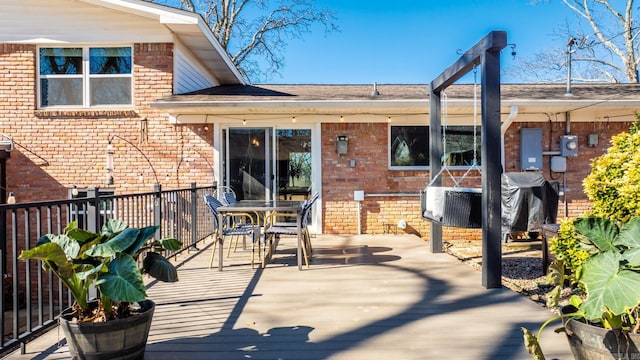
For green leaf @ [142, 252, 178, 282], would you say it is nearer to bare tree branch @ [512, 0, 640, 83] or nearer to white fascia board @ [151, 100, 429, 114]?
white fascia board @ [151, 100, 429, 114]

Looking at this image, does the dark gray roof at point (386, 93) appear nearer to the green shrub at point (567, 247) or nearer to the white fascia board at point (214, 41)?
the white fascia board at point (214, 41)

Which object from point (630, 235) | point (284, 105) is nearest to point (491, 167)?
point (630, 235)

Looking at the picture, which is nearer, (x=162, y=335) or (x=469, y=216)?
(x=162, y=335)

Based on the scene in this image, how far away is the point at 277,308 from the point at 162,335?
932 millimetres

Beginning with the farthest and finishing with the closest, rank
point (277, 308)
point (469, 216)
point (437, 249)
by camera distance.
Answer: point (437, 249) < point (469, 216) < point (277, 308)

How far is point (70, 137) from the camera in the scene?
298 inches

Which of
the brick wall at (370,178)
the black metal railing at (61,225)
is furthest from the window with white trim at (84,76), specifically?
the brick wall at (370,178)

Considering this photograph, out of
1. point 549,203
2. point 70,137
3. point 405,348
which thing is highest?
point 70,137

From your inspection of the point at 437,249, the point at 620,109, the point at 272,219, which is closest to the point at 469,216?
the point at 437,249

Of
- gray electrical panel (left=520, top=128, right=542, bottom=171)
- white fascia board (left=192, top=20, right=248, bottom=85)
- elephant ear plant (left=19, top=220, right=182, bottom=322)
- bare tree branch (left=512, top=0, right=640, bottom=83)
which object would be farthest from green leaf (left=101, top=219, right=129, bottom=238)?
bare tree branch (left=512, top=0, right=640, bottom=83)

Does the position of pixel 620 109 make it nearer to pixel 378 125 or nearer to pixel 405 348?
pixel 378 125

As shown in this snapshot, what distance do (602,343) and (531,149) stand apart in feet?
21.0

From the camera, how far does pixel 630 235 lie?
6.95 feet

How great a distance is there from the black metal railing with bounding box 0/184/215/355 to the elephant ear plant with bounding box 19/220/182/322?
0.41 metres
